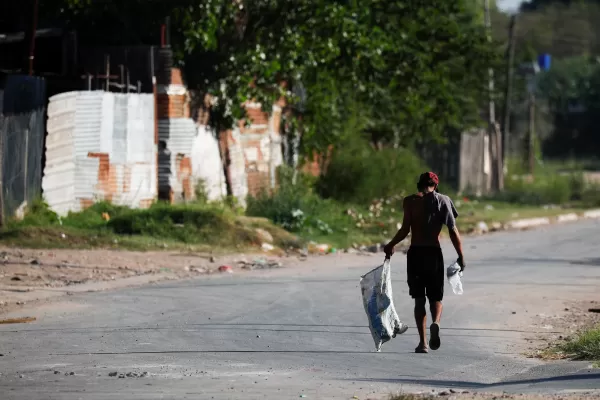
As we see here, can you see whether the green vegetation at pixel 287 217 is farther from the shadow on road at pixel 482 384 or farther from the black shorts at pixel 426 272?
the shadow on road at pixel 482 384

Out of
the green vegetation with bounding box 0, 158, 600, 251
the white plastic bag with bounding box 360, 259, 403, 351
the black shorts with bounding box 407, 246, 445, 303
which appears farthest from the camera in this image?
the green vegetation with bounding box 0, 158, 600, 251

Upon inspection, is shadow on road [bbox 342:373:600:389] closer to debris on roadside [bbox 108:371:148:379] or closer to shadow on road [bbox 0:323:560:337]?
debris on roadside [bbox 108:371:148:379]

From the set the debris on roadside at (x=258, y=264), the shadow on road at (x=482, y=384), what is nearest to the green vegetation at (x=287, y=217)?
the debris on roadside at (x=258, y=264)

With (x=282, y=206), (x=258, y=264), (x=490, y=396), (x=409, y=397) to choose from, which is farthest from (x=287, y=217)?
(x=409, y=397)

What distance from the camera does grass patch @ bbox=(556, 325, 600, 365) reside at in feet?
34.3

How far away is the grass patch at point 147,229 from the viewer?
60.5 feet

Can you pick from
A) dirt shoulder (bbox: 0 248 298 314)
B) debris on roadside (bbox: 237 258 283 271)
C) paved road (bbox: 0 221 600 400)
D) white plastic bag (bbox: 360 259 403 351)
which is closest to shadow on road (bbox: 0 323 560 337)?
paved road (bbox: 0 221 600 400)

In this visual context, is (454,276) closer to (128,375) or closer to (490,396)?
(490,396)

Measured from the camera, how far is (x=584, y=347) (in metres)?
10.6

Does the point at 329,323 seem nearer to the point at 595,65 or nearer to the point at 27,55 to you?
the point at 27,55

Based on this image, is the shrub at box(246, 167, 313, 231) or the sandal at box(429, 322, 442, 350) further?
the shrub at box(246, 167, 313, 231)

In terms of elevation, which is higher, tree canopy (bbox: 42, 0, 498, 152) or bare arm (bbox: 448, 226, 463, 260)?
tree canopy (bbox: 42, 0, 498, 152)

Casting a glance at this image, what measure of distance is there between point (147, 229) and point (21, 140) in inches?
98.2

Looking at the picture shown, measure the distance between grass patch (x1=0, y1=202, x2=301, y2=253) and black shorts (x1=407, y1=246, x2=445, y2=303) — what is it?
28.2ft
